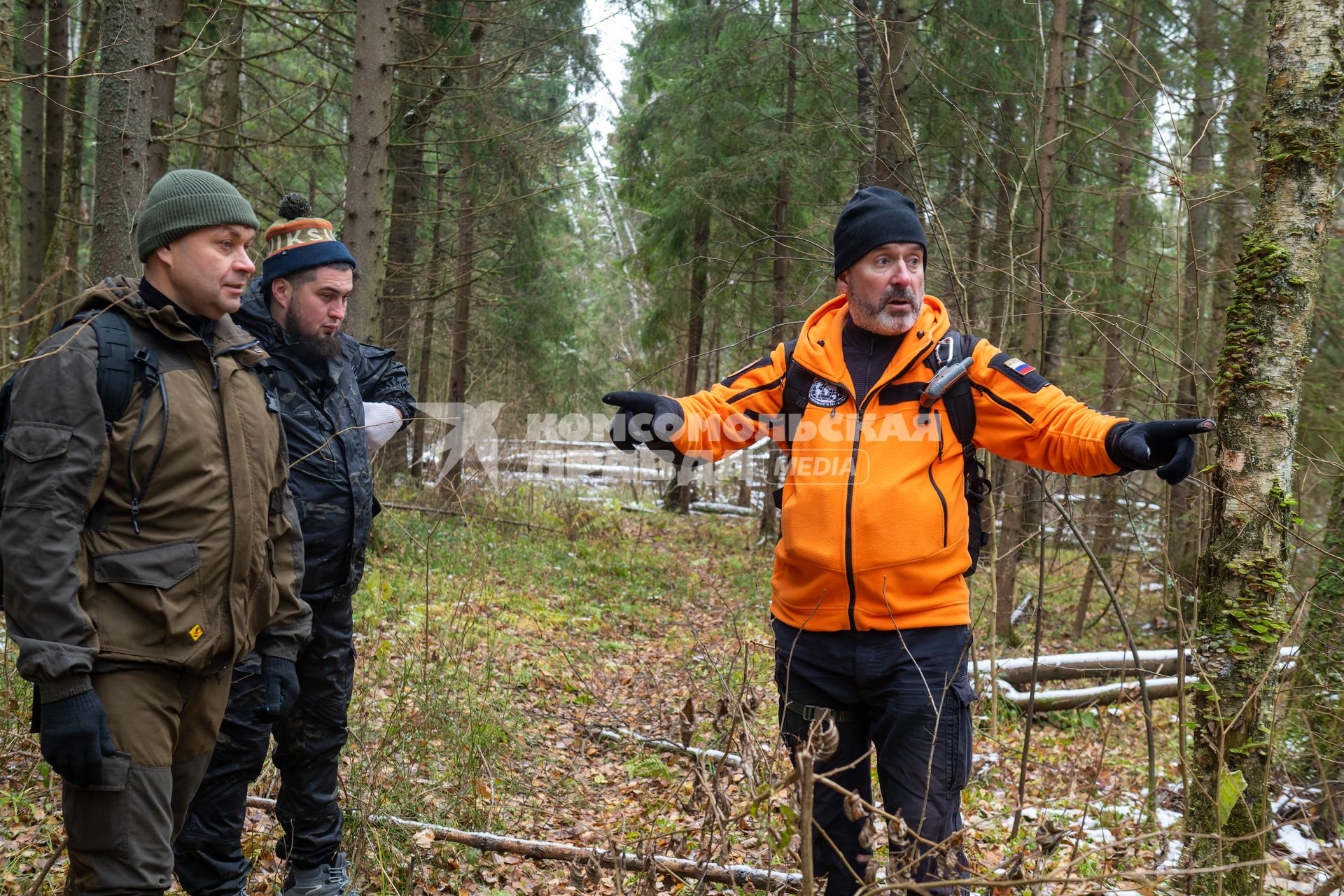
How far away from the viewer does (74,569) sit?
2105 millimetres

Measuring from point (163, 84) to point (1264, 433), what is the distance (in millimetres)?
8176

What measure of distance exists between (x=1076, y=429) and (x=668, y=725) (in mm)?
3766

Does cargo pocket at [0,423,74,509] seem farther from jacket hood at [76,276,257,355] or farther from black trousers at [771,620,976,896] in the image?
black trousers at [771,620,976,896]

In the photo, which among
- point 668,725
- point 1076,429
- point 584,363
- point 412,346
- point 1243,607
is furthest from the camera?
point 584,363

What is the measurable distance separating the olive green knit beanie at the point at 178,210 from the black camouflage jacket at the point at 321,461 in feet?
2.38

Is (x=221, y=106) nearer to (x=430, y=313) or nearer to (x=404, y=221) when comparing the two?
(x=404, y=221)

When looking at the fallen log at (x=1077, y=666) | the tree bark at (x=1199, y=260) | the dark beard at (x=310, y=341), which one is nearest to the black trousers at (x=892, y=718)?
the dark beard at (x=310, y=341)

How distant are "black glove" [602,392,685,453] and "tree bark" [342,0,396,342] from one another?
4.57m

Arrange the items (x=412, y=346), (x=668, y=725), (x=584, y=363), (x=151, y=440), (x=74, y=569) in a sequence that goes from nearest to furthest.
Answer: (x=74, y=569), (x=151, y=440), (x=668, y=725), (x=412, y=346), (x=584, y=363)

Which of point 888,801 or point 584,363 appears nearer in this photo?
point 888,801

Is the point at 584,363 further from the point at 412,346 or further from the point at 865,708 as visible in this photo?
the point at 865,708

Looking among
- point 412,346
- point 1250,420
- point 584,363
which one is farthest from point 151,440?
point 584,363

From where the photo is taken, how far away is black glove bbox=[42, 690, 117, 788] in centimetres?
205

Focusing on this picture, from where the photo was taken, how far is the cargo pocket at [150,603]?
7.22 feet
